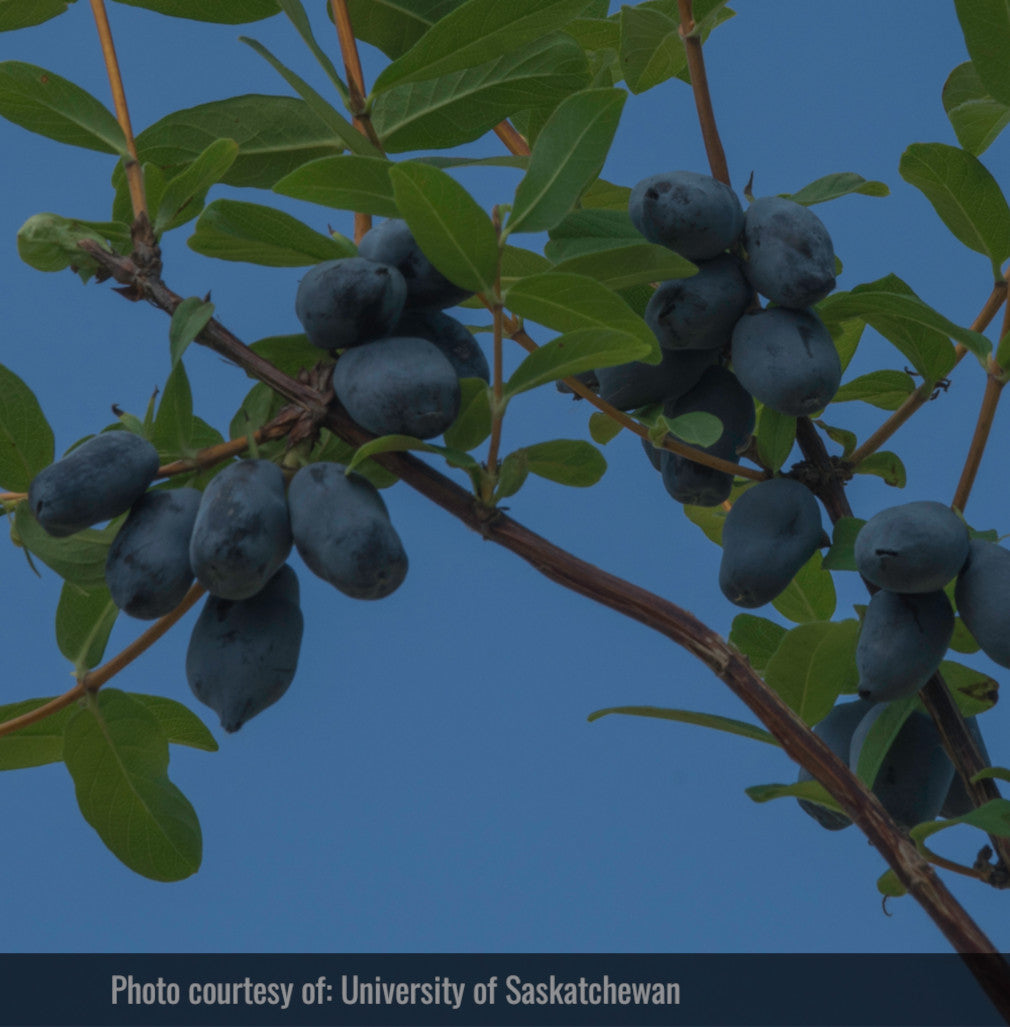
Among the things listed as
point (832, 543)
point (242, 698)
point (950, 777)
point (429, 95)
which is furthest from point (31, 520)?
point (950, 777)

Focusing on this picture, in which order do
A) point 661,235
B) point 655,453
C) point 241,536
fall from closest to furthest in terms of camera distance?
point 241,536 < point 661,235 < point 655,453

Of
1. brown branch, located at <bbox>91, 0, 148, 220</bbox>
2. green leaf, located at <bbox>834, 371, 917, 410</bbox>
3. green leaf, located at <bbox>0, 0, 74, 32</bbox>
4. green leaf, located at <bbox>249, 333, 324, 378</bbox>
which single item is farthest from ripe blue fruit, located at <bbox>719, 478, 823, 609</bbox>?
green leaf, located at <bbox>0, 0, 74, 32</bbox>

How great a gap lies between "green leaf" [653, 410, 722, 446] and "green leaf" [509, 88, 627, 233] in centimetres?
11

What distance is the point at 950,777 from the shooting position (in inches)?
27.7

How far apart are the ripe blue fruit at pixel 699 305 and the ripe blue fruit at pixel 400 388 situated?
0.13 meters

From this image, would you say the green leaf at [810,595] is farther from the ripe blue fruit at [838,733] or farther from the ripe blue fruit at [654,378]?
the ripe blue fruit at [654,378]

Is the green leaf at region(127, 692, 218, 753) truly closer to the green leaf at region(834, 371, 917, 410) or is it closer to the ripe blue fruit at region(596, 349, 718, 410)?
the ripe blue fruit at region(596, 349, 718, 410)

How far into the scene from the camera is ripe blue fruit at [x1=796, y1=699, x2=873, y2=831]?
735mm

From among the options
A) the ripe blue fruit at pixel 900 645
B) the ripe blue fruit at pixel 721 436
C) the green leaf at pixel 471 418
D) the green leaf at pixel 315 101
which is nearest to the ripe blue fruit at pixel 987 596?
the ripe blue fruit at pixel 900 645

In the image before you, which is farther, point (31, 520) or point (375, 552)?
point (31, 520)

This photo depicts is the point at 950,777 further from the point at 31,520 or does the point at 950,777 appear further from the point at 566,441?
the point at 31,520

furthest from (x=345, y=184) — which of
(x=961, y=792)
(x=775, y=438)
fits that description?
(x=961, y=792)

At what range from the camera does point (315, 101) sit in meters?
0.58
